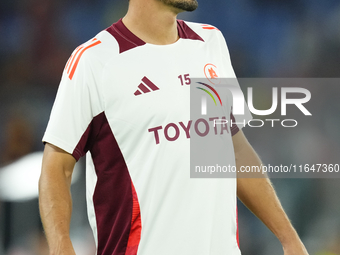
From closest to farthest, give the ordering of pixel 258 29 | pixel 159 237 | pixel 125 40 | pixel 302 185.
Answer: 1. pixel 159 237
2. pixel 125 40
3. pixel 302 185
4. pixel 258 29

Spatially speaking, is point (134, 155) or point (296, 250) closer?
point (134, 155)

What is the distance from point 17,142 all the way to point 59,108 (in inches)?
96.6

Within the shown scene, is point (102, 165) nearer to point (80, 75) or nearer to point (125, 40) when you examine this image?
point (80, 75)

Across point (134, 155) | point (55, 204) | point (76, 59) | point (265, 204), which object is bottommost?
point (265, 204)

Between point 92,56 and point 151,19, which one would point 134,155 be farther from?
point 151,19

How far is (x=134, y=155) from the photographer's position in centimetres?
138

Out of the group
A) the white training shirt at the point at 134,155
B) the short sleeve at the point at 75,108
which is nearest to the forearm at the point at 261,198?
the white training shirt at the point at 134,155

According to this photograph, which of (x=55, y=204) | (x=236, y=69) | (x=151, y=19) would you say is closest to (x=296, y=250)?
(x=55, y=204)

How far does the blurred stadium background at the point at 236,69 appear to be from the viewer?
358 cm

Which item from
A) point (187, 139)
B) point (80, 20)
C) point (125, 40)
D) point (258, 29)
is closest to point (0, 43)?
point (80, 20)

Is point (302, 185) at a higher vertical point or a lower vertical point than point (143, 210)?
lower

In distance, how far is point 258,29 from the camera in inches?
163

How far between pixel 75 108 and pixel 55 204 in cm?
29

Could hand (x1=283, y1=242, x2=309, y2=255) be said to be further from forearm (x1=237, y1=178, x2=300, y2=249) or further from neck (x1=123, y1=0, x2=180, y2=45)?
neck (x1=123, y1=0, x2=180, y2=45)
